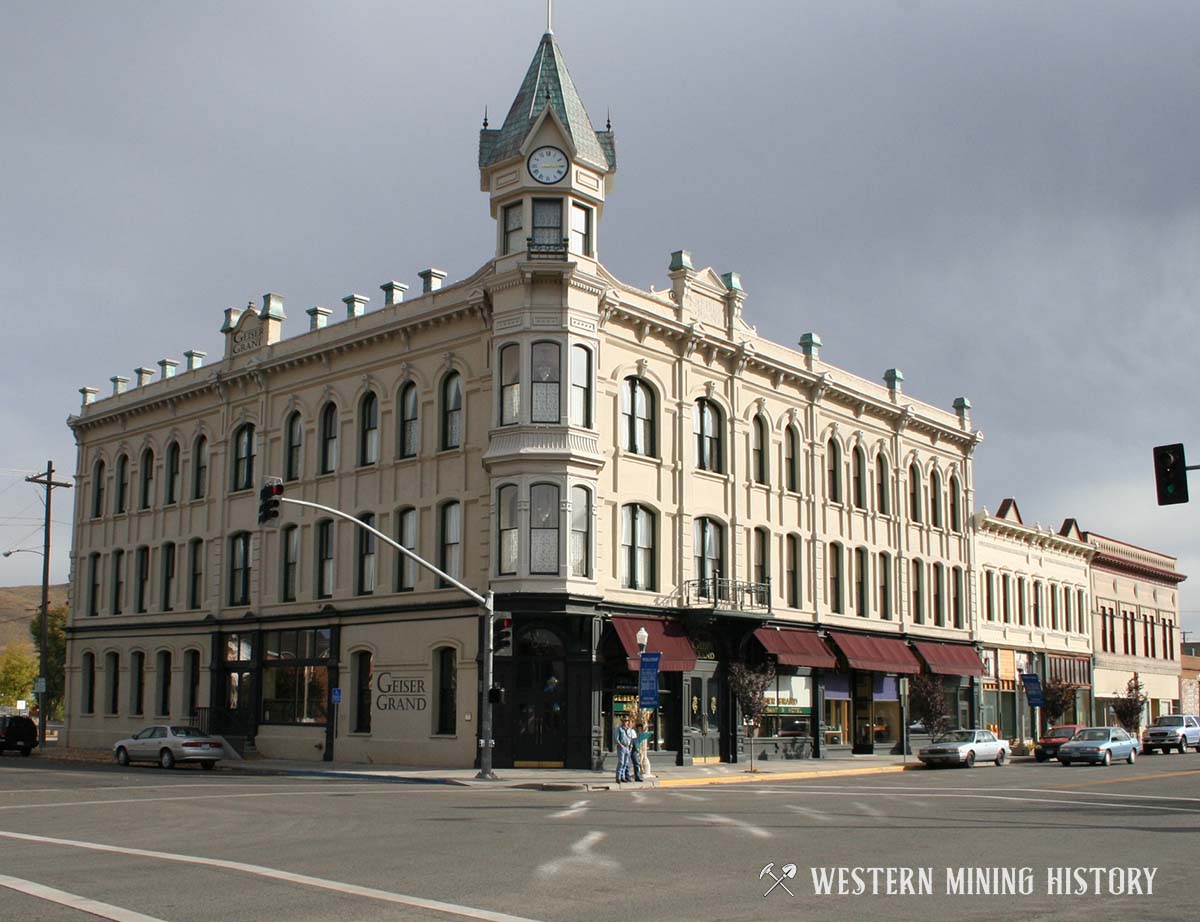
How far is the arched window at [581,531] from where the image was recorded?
112ft

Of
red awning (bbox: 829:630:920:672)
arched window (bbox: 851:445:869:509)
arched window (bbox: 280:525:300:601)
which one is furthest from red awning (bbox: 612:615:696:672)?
arched window (bbox: 851:445:869:509)

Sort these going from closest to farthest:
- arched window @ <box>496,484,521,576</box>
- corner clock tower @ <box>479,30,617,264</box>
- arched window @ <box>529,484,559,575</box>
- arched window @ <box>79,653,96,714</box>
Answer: arched window @ <box>529,484,559,575</box>
arched window @ <box>496,484,521,576</box>
corner clock tower @ <box>479,30,617,264</box>
arched window @ <box>79,653,96,714</box>

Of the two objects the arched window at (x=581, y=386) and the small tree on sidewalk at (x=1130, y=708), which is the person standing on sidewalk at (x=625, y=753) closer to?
the arched window at (x=581, y=386)

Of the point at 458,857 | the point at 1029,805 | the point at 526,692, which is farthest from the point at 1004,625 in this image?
the point at 458,857

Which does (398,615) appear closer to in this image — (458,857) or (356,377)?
(356,377)

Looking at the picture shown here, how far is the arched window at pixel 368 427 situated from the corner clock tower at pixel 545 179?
23.4 ft

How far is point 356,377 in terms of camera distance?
4031 cm

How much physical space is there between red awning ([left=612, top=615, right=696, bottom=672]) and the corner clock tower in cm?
1019

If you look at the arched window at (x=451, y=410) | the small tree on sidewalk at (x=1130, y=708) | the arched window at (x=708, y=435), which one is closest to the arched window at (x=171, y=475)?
the arched window at (x=451, y=410)

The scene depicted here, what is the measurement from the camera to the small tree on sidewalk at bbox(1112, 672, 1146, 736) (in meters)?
61.2

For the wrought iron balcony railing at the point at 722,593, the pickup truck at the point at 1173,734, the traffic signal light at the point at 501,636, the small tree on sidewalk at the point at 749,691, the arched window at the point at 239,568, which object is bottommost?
the pickup truck at the point at 1173,734

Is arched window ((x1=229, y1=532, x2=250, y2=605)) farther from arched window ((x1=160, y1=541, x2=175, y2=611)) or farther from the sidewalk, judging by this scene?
the sidewalk

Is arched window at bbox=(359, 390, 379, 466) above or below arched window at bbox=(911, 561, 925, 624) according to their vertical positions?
above

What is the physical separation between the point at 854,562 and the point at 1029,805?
22805mm
